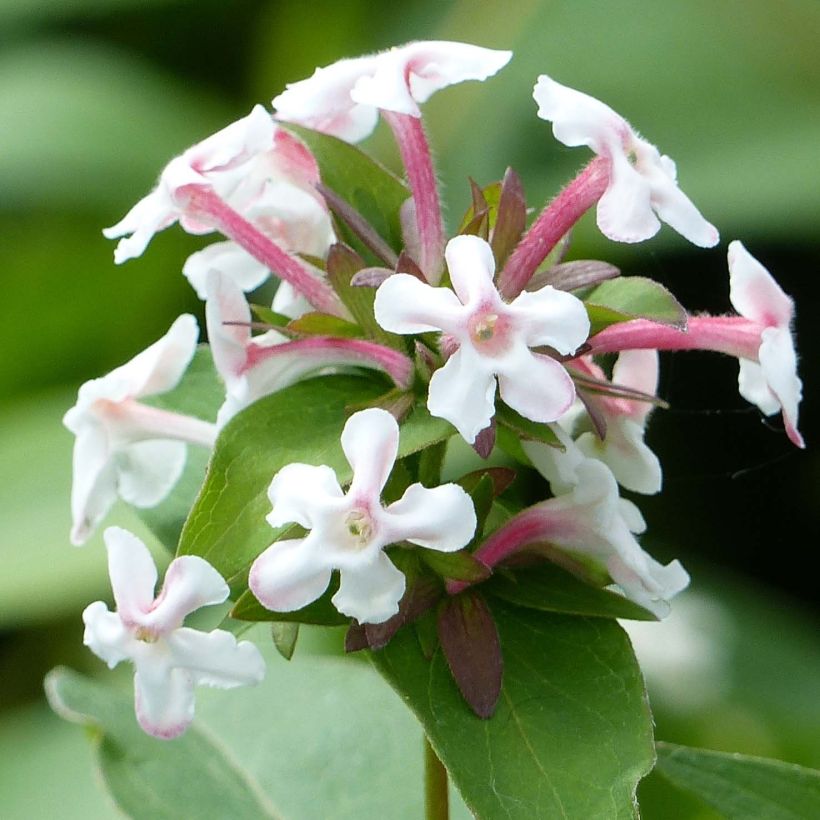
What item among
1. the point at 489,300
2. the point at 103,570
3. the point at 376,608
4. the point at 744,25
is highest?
the point at 489,300

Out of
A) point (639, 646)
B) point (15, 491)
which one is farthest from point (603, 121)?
point (15, 491)

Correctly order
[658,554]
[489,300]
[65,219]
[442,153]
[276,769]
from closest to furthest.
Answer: [489,300], [276,769], [658,554], [65,219], [442,153]

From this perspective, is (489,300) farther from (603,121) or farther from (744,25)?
(744,25)

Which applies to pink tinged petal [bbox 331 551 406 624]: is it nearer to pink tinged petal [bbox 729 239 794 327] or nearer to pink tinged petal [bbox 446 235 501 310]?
pink tinged petal [bbox 446 235 501 310]

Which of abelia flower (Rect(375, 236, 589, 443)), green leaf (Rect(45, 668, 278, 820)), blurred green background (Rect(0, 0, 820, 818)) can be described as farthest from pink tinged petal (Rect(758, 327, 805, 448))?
blurred green background (Rect(0, 0, 820, 818))

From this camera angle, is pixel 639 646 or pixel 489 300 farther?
pixel 639 646

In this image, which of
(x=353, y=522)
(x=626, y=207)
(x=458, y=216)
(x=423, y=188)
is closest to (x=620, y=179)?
(x=626, y=207)

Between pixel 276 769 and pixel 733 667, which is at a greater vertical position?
pixel 276 769
